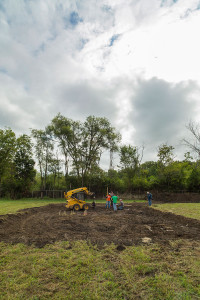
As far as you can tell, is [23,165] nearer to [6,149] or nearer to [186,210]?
[6,149]

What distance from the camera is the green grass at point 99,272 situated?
118 inches

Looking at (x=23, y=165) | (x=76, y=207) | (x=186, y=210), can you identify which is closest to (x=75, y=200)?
(x=76, y=207)

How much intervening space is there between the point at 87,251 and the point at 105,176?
28863 mm

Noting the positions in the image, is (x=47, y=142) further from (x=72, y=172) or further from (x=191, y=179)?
(x=191, y=179)

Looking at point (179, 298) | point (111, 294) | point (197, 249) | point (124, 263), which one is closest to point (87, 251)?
point (124, 263)

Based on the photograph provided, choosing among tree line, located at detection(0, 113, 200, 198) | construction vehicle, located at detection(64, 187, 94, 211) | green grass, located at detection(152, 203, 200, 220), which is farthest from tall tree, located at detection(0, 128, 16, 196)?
green grass, located at detection(152, 203, 200, 220)

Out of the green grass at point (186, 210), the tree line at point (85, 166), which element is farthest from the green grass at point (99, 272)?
the tree line at point (85, 166)

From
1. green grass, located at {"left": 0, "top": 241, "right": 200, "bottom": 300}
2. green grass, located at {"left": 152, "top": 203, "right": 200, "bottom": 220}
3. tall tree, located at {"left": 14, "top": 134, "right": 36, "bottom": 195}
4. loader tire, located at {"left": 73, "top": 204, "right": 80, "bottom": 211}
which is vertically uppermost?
tall tree, located at {"left": 14, "top": 134, "right": 36, "bottom": 195}

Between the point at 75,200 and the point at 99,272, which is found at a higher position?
the point at 75,200

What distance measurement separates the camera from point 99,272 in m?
3.68

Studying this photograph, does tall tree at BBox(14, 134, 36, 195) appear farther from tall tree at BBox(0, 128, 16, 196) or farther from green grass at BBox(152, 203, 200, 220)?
green grass at BBox(152, 203, 200, 220)

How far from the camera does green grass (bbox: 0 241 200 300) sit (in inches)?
118

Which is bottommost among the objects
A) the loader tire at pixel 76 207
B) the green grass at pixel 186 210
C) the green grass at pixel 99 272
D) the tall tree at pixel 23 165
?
the green grass at pixel 186 210

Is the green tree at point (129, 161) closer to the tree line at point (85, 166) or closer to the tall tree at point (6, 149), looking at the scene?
the tree line at point (85, 166)
